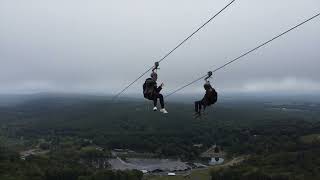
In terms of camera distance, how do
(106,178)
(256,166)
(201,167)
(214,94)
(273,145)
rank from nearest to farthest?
(214,94), (106,178), (256,166), (201,167), (273,145)

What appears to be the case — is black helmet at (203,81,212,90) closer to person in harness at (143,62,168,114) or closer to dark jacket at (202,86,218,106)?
dark jacket at (202,86,218,106)

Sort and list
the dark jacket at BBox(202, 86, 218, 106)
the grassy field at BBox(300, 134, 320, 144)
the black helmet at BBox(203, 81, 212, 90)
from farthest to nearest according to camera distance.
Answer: the grassy field at BBox(300, 134, 320, 144)
the dark jacket at BBox(202, 86, 218, 106)
the black helmet at BBox(203, 81, 212, 90)

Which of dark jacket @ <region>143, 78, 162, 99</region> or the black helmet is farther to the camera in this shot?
dark jacket @ <region>143, 78, 162, 99</region>

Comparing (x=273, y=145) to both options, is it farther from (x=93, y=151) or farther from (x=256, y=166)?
(x=93, y=151)

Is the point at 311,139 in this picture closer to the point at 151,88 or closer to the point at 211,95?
the point at 151,88

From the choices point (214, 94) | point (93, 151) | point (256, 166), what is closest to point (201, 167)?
point (256, 166)

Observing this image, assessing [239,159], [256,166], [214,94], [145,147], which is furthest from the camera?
[145,147]

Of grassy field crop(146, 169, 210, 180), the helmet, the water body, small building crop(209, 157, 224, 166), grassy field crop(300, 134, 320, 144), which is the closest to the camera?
the helmet

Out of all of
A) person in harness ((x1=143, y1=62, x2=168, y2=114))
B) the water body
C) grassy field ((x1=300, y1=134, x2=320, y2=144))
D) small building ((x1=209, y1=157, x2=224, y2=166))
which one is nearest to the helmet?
person in harness ((x1=143, y1=62, x2=168, y2=114))

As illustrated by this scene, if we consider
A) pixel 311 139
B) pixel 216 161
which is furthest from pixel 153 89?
pixel 311 139

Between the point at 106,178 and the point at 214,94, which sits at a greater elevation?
the point at 214,94

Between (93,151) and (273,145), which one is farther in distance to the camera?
(273,145)
